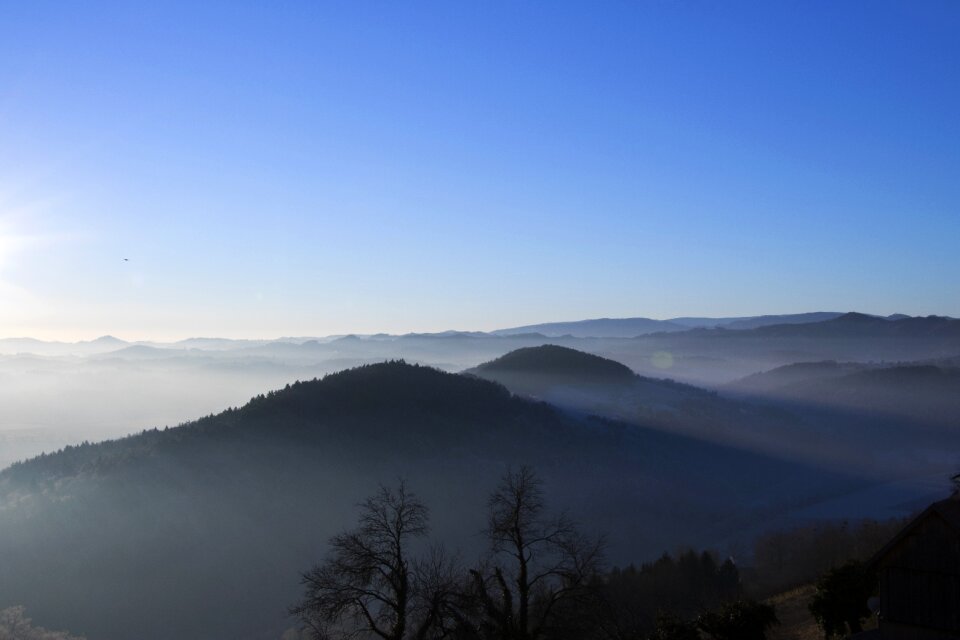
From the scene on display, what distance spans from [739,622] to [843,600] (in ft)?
15.8

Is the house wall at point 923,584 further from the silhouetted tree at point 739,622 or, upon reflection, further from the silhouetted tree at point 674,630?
the silhouetted tree at point 674,630

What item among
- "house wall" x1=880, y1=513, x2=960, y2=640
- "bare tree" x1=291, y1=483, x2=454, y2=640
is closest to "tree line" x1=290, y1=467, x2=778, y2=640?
"bare tree" x1=291, y1=483, x2=454, y2=640

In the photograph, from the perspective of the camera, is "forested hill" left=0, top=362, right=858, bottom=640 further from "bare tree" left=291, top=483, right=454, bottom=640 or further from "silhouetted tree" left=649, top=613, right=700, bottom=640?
"silhouetted tree" left=649, top=613, right=700, bottom=640

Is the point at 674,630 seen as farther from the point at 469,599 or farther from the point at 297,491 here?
the point at 297,491

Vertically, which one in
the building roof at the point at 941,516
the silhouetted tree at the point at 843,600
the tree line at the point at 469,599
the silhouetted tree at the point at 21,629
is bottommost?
the silhouetted tree at the point at 21,629

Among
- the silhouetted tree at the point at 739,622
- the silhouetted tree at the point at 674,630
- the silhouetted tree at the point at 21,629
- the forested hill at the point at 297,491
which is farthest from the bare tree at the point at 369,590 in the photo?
the forested hill at the point at 297,491

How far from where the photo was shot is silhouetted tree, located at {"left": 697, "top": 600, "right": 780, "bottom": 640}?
22016 mm

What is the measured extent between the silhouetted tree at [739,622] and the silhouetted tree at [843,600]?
3316 millimetres

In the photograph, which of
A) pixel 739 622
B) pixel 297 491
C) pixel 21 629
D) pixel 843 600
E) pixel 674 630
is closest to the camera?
pixel 674 630

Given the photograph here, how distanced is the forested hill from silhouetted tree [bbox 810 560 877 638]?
69.3 metres

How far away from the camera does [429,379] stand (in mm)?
163375

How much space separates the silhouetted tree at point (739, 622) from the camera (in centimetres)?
2202

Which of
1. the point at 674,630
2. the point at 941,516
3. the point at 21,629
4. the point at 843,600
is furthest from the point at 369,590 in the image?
the point at 21,629

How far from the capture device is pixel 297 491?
117 metres
